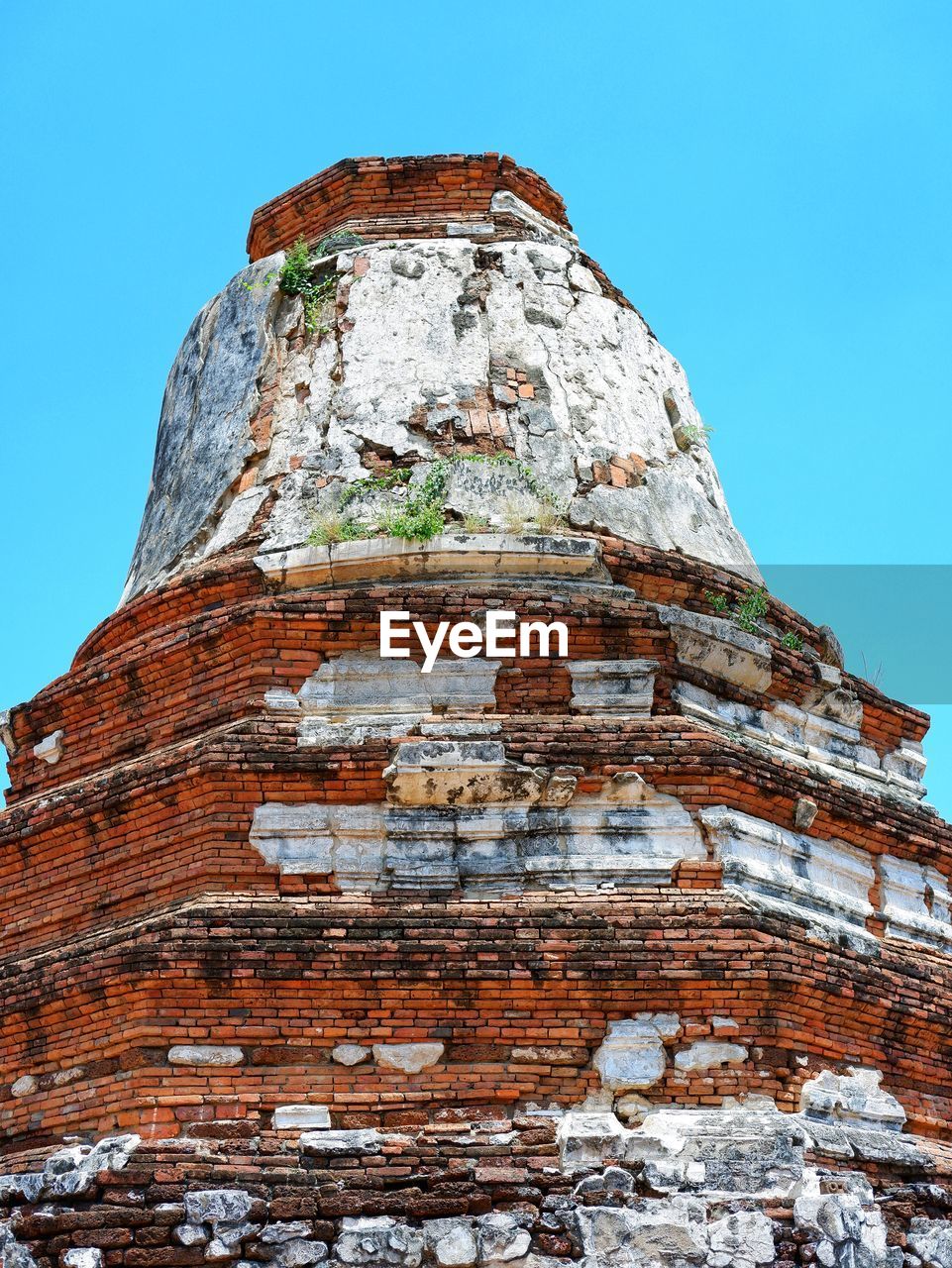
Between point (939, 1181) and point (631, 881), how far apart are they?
6.35 feet

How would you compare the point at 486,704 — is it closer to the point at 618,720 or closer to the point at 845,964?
the point at 618,720

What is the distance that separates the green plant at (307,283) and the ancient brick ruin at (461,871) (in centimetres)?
7

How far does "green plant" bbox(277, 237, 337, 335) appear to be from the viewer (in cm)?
1134

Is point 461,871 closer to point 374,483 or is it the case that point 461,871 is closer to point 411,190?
point 374,483

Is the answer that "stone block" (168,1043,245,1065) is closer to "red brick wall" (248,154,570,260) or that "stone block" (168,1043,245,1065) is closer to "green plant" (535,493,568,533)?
"green plant" (535,493,568,533)

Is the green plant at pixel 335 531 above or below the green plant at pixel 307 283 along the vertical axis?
below

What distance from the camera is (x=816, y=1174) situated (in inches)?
298

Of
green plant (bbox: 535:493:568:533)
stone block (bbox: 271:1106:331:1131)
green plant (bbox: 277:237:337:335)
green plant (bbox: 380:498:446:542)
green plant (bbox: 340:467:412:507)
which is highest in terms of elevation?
green plant (bbox: 277:237:337:335)

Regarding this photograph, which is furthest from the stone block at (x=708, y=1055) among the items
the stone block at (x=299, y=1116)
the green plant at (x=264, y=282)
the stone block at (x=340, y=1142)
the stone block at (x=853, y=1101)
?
the green plant at (x=264, y=282)

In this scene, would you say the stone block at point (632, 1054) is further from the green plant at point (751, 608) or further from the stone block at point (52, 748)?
the stone block at point (52, 748)

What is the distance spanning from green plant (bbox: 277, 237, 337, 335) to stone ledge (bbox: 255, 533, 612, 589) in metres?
2.16

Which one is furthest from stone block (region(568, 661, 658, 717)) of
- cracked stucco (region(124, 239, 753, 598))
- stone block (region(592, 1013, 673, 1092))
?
stone block (region(592, 1013, 673, 1092))

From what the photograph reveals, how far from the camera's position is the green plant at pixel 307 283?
1134 centimetres

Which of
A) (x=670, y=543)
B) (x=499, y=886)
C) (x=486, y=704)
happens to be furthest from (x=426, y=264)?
(x=499, y=886)
